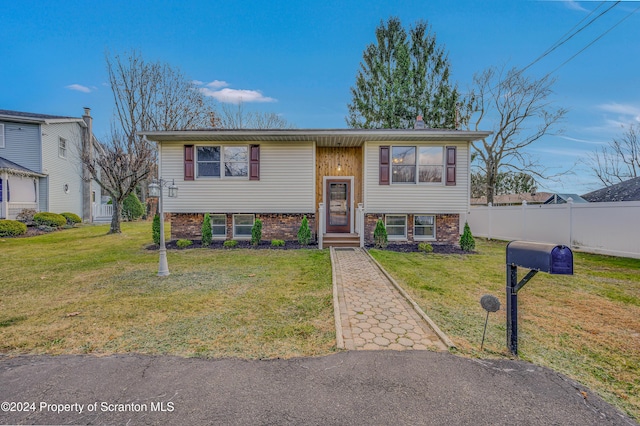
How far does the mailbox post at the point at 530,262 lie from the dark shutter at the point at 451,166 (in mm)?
8158

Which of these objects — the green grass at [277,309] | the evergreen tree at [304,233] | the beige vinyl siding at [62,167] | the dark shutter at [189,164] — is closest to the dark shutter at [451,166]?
the green grass at [277,309]

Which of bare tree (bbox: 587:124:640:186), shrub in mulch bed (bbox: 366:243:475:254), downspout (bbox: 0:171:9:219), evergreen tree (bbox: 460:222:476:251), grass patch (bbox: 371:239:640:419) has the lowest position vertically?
grass patch (bbox: 371:239:640:419)

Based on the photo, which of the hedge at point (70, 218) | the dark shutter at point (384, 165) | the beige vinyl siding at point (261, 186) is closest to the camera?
the dark shutter at point (384, 165)

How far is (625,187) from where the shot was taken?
1315cm

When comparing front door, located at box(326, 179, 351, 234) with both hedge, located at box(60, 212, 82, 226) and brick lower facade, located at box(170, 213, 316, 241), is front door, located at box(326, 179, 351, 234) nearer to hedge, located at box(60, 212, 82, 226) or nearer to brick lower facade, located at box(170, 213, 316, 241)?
brick lower facade, located at box(170, 213, 316, 241)

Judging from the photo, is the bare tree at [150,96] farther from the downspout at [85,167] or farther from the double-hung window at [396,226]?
the double-hung window at [396,226]

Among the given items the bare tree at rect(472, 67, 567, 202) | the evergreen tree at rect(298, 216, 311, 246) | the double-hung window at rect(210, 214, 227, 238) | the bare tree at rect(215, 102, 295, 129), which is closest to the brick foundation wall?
the evergreen tree at rect(298, 216, 311, 246)

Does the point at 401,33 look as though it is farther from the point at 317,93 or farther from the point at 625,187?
the point at 625,187

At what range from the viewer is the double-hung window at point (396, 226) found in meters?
11.0

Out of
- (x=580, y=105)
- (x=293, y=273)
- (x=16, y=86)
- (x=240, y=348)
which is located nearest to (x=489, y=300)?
(x=240, y=348)

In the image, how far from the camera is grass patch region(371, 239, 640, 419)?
9.27 feet

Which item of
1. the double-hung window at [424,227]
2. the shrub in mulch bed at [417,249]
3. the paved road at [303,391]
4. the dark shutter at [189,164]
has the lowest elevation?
the paved road at [303,391]

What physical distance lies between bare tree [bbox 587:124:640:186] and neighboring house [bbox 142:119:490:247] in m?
17.6

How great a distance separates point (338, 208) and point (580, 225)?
8426 millimetres
